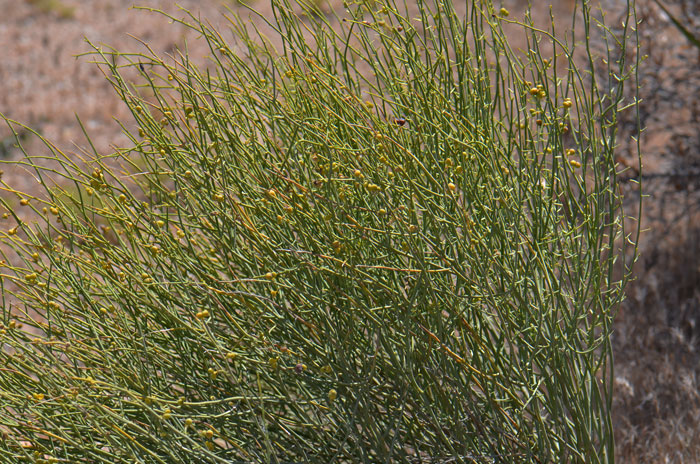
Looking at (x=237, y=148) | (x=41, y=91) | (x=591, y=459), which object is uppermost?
(x=41, y=91)

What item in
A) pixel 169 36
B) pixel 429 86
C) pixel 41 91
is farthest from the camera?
pixel 169 36

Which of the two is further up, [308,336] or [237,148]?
[237,148]

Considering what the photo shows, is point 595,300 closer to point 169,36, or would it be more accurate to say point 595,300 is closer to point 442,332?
point 442,332

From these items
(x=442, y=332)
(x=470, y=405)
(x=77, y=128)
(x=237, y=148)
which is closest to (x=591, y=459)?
(x=470, y=405)

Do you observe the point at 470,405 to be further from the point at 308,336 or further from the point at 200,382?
the point at 200,382

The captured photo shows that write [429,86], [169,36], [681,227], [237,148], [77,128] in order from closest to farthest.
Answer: [429,86]
[237,148]
[681,227]
[77,128]
[169,36]

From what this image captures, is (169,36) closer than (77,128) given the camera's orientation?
No

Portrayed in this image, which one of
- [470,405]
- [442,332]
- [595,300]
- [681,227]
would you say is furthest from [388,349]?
[681,227]
